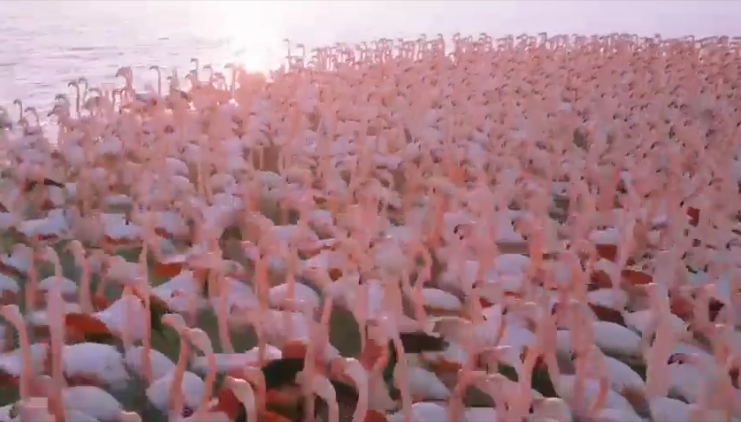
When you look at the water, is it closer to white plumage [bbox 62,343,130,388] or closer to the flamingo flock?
the flamingo flock

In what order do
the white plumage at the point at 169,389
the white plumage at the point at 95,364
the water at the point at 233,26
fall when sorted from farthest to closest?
the water at the point at 233,26 < the white plumage at the point at 95,364 < the white plumage at the point at 169,389

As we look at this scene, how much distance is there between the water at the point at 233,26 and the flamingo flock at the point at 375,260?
4369mm

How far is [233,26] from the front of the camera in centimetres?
1741

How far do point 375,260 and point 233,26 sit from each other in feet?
50.1

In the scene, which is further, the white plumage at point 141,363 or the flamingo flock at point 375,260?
the white plumage at point 141,363

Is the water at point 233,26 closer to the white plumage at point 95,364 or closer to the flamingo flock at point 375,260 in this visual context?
the flamingo flock at point 375,260

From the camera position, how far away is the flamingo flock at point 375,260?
2.42 m

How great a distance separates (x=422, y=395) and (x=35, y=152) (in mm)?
2903

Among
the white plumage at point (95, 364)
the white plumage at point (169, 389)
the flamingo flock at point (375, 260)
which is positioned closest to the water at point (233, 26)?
the flamingo flock at point (375, 260)

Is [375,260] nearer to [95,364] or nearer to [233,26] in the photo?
[95,364]

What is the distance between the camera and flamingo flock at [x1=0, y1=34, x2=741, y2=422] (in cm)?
242

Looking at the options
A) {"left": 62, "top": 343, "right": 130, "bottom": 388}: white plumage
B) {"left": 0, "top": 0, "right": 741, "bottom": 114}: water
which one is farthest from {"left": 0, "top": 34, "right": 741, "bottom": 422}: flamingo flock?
{"left": 0, "top": 0, "right": 741, "bottom": 114}: water

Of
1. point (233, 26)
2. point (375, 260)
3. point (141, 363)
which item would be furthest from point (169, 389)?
point (233, 26)

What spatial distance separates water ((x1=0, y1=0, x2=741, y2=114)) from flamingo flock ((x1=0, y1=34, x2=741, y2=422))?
172 inches
